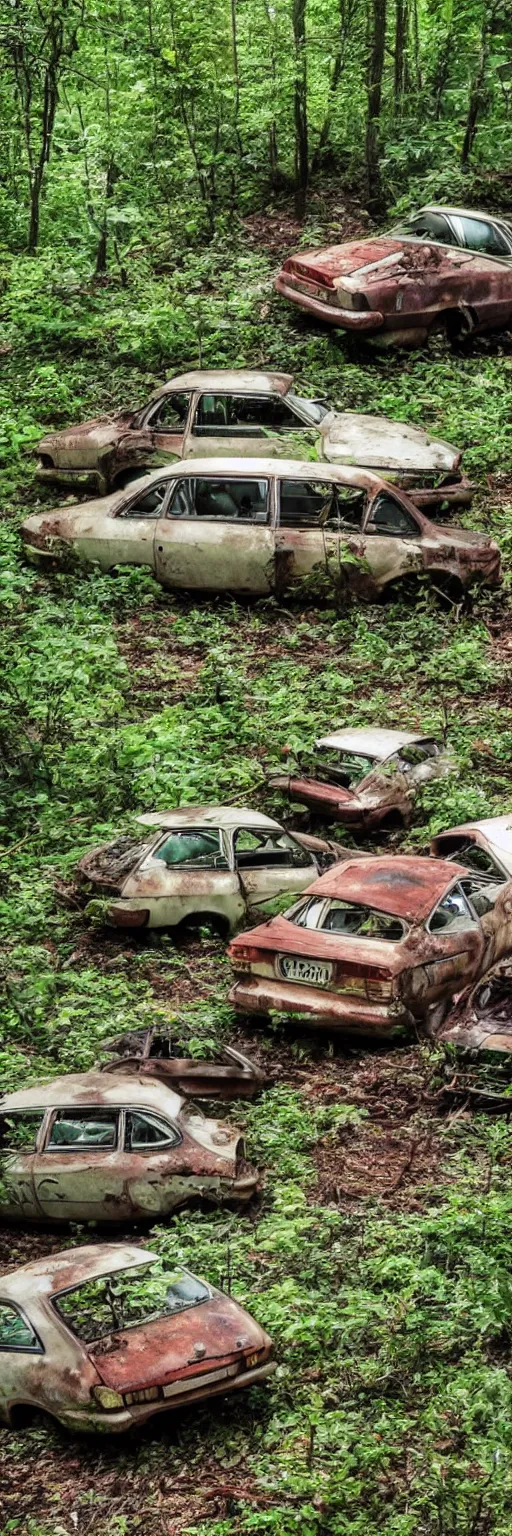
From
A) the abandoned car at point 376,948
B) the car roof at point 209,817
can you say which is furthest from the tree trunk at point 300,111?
the abandoned car at point 376,948

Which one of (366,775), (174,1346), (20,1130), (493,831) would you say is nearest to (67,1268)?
(174,1346)

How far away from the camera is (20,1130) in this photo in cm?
799

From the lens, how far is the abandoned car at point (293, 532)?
13.4 meters

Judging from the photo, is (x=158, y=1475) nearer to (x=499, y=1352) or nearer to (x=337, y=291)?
(x=499, y=1352)

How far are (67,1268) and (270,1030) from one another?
262 centimetres

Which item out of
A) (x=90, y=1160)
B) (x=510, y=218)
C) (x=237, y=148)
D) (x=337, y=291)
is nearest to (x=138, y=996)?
(x=90, y=1160)

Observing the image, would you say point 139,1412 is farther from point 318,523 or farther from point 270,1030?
point 318,523

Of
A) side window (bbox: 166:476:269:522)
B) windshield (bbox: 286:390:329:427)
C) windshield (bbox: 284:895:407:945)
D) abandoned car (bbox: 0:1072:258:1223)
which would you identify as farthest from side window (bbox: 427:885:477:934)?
windshield (bbox: 286:390:329:427)

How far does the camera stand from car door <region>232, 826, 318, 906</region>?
32.9 ft

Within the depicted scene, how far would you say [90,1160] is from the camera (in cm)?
778

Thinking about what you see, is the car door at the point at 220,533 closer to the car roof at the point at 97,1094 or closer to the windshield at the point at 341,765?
the windshield at the point at 341,765

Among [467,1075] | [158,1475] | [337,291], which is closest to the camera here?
[158,1475]

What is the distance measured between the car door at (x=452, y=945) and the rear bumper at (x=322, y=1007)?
260 mm

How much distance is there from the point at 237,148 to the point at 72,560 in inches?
340
